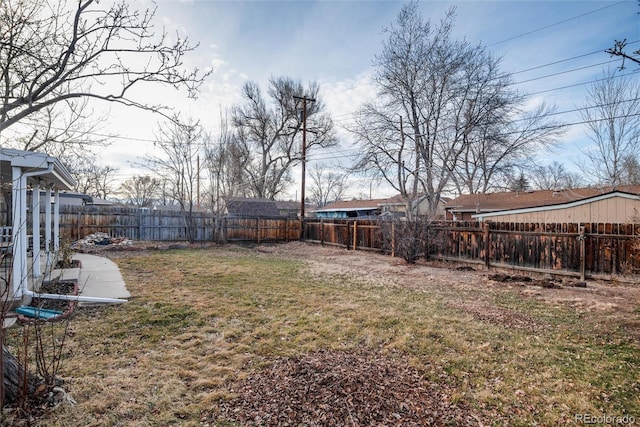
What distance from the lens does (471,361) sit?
3.17 meters

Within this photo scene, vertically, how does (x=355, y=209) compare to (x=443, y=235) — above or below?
above

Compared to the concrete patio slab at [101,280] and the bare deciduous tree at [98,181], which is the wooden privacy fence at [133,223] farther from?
the bare deciduous tree at [98,181]

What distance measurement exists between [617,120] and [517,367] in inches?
672

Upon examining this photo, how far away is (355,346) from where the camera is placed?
3490 mm

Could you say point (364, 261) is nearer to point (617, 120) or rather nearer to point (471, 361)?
point (471, 361)

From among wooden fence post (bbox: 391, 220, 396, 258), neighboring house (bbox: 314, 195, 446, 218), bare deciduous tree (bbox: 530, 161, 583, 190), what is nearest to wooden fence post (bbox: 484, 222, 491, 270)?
wooden fence post (bbox: 391, 220, 396, 258)

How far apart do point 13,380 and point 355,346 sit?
9.25 feet

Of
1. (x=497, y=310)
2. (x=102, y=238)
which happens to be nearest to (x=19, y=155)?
(x=497, y=310)

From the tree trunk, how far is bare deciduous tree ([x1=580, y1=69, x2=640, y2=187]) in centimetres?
1702

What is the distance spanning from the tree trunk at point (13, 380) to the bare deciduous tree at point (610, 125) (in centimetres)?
1702

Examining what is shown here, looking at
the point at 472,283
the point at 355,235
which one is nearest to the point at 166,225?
the point at 355,235

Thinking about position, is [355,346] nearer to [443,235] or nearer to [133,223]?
[443,235]

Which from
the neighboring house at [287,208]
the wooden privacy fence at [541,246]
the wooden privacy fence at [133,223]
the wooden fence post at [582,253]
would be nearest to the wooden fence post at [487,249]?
the wooden privacy fence at [541,246]

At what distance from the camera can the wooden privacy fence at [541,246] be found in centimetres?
669
